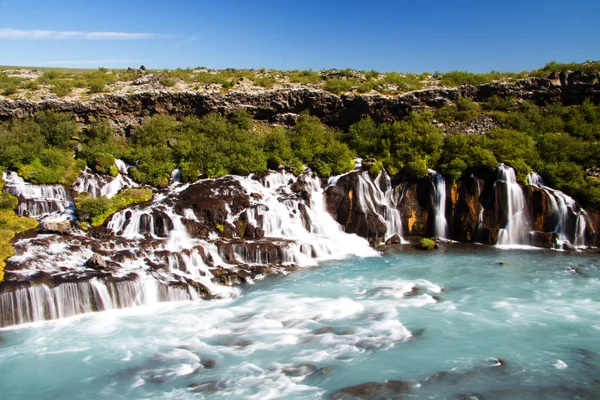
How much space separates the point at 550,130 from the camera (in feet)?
114

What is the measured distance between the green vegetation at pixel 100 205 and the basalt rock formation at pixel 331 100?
462 inches

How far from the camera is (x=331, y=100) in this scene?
38500mm

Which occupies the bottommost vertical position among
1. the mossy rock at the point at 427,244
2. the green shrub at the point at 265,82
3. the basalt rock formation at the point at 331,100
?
the mossy rock at the point at 427,244

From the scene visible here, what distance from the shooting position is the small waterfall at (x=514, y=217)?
2650 centimetres

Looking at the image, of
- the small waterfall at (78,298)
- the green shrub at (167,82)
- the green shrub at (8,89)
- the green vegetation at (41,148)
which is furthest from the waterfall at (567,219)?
the green shrub at (8,89)

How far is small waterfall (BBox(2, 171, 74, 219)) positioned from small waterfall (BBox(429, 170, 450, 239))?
854 inches

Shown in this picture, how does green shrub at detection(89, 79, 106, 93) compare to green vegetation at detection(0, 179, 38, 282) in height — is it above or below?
above

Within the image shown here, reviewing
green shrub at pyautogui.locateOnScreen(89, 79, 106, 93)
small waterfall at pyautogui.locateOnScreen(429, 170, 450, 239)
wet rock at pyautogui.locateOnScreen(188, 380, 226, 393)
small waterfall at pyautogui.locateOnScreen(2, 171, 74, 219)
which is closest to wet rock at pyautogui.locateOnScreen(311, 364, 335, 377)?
wet rock at pyautogui.locateOnScreen(188, 380, 226, 393)

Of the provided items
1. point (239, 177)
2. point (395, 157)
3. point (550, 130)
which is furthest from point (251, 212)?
point (550, 130)

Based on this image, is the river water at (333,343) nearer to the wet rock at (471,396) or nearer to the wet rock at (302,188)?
the wet rock at (471,396)

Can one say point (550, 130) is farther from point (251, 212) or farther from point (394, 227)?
point (251, 212)

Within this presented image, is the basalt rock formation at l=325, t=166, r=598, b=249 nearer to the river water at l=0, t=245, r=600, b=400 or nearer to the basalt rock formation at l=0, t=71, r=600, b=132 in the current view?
the river water at l=0, t=245, r=600, b=400

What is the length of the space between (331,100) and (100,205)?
72.6ft

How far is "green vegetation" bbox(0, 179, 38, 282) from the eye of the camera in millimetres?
18647
